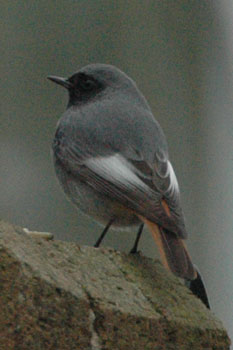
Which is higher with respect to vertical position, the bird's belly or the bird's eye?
the bird's eye

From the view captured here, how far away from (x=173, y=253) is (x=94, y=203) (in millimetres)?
846

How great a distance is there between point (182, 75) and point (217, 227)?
156cm

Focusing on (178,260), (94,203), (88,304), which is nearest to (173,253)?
(178,260)

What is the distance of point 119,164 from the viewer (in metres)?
4.04

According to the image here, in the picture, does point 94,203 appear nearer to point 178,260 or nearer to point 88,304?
point 178,260

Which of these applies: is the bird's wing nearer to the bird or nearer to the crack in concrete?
the bird

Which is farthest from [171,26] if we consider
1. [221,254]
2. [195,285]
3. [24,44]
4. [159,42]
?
[195,285]

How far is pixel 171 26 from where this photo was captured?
942cm

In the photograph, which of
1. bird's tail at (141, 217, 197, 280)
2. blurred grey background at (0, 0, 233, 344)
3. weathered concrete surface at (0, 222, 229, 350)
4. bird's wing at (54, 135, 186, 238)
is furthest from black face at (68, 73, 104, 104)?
blurred grey background at (0, 0, 233, 344)

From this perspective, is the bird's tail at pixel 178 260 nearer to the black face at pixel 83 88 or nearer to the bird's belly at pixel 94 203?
the bird's belly at pixel 94 203

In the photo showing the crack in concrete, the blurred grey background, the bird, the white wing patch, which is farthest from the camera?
the blurred grey background

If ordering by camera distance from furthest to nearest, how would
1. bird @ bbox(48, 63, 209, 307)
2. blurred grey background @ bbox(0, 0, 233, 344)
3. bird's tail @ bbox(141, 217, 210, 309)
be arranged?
blurred grey background @ bbox(0, 0, 233, 344)
bird @ bbox(48, 63, 209, 307)
bird's tail @ bbox(141, 217, 210, 309)

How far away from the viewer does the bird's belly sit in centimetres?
427

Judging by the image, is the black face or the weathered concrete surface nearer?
the weathered concrete surface
